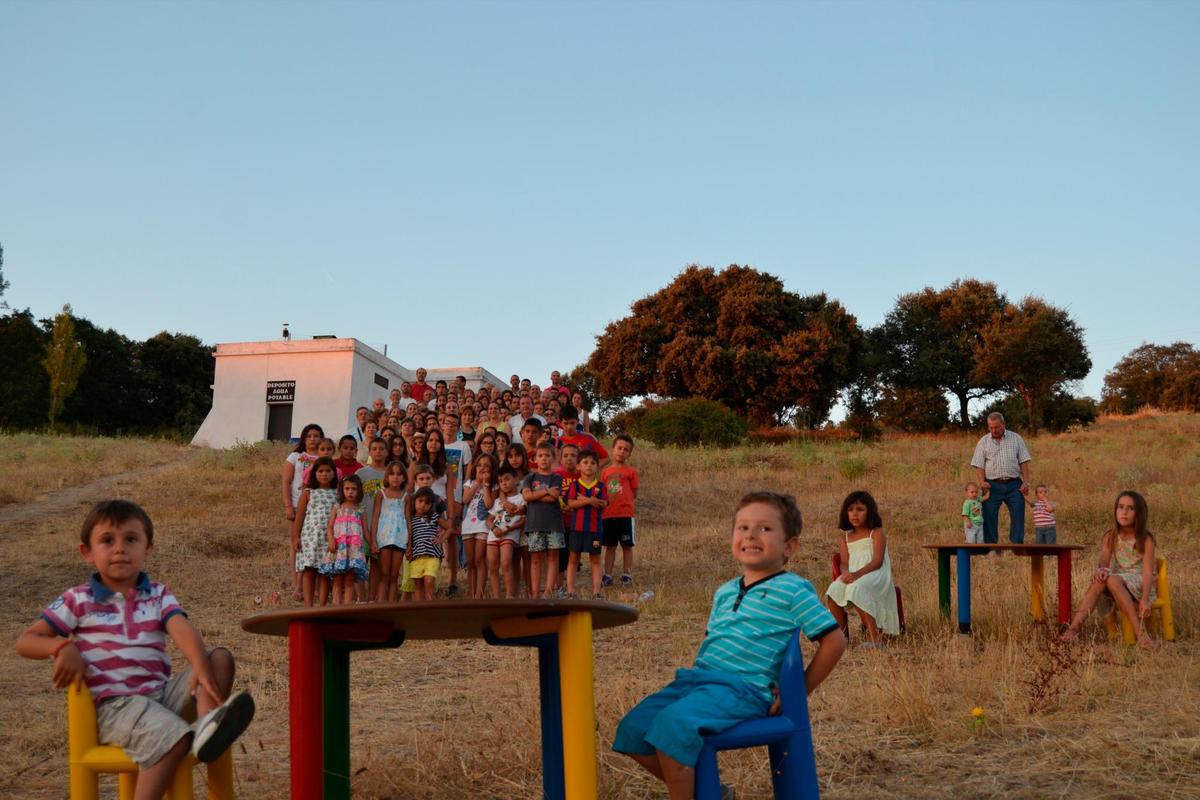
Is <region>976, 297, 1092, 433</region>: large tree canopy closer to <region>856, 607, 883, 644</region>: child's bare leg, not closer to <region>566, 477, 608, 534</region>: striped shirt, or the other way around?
<region>566, 477, 608, 534</region>: striped shirt

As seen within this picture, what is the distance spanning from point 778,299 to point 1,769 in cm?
3451

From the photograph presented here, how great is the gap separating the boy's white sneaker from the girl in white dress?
5.03m

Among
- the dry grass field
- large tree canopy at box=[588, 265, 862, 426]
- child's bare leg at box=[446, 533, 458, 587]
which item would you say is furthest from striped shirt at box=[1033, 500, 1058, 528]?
large tree canopy at box=[588, 265, 862, 426]

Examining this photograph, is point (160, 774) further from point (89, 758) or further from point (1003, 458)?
point (1003, 458)

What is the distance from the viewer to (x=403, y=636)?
3691mm

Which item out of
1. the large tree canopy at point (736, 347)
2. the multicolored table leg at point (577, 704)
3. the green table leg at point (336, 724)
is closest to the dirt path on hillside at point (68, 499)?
the green table leg at point (336, 724)

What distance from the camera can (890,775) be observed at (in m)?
4.34

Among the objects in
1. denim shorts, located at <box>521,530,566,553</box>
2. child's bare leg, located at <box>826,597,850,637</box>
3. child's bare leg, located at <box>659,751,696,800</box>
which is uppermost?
denim shorts, located at <box>521,530,566,553</box>

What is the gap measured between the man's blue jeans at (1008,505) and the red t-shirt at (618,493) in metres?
4.18

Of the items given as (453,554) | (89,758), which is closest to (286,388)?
(453,554)

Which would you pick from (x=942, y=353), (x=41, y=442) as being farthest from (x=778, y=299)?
(x=41, y=442)

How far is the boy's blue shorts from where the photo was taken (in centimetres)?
319

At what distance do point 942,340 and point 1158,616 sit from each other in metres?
34.0

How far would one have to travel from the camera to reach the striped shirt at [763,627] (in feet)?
11.3
